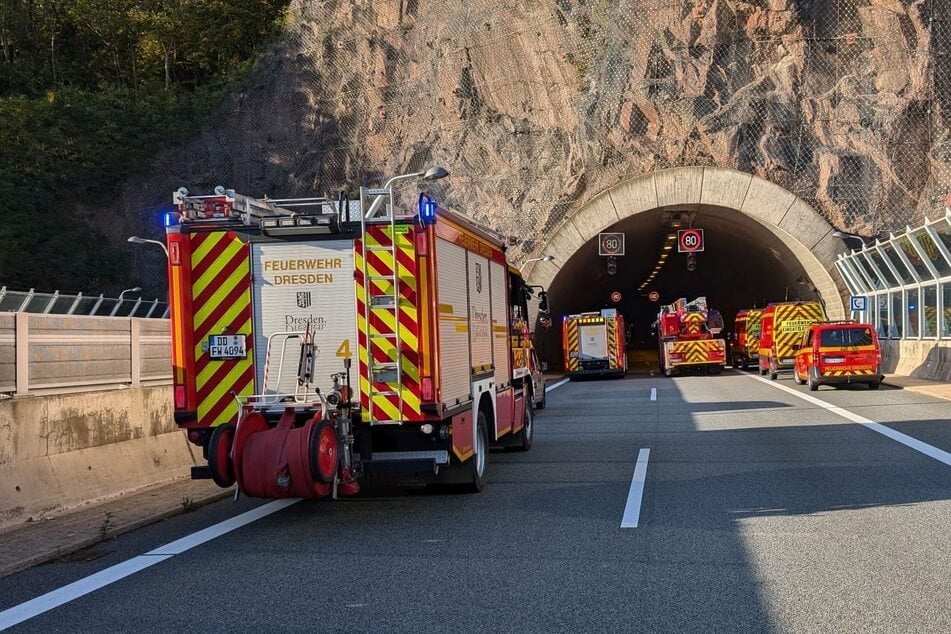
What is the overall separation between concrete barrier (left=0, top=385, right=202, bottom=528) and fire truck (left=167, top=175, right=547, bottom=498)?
1.36 meters

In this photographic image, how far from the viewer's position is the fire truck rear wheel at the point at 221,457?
30.1 feet

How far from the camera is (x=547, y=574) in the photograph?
7371 millimetres

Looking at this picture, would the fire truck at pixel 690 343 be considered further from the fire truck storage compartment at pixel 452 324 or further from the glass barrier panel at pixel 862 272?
the fire truck storage compartment at pixel 452 324

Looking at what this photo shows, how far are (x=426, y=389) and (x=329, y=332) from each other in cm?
118

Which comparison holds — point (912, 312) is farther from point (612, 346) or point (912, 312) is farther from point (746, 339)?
point (746, 339)

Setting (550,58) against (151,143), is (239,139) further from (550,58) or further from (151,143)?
(550,58)

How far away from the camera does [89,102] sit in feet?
175

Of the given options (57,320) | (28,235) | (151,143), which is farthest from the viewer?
(151,143)

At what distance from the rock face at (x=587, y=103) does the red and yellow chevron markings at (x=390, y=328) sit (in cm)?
3319

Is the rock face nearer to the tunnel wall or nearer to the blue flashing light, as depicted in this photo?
the tunnel wall

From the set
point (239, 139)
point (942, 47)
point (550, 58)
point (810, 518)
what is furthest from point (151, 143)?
point (810, 518)

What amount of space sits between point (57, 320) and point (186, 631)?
627cm

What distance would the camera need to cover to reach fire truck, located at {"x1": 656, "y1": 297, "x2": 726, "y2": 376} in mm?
42219

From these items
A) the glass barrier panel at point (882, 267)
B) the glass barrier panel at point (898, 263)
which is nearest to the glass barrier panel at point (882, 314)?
the glass barrier panel at point (882, 267)
